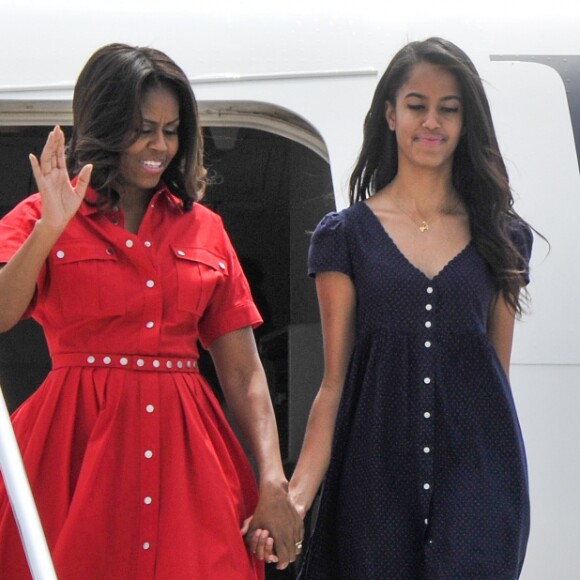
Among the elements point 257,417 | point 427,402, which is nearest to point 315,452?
point 257,417

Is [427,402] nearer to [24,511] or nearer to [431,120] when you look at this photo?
[431,120]

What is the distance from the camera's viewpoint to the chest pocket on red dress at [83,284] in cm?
254

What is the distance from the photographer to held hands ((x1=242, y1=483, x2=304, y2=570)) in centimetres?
260

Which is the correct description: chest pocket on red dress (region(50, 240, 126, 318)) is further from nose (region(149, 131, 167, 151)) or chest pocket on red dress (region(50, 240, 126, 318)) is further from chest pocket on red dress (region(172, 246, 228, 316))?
nose (region(149, 131, 167, 151))

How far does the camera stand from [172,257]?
2637mm

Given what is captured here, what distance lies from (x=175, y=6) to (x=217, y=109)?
1.02ft

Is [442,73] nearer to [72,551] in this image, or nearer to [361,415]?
[361,415]

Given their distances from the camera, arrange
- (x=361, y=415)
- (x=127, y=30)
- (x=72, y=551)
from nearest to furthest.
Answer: (x=72, y=551) < (x=361, y=415) < (x=127, y=30)

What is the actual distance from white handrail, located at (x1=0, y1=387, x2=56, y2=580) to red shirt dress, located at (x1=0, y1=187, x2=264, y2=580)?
0.53 m

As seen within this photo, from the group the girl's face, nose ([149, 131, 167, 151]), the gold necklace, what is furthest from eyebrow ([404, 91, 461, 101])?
nose ([149, 131, 167, 151])

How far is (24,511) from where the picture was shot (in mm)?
1888

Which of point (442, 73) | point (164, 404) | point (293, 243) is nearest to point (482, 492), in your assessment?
point (164, 404)

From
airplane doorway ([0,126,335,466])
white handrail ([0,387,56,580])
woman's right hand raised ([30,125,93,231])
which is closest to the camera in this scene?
white handrail ([0,387,56,580])

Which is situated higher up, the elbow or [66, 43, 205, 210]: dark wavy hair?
[66, 43, 205, 210]: dark wavy hair
